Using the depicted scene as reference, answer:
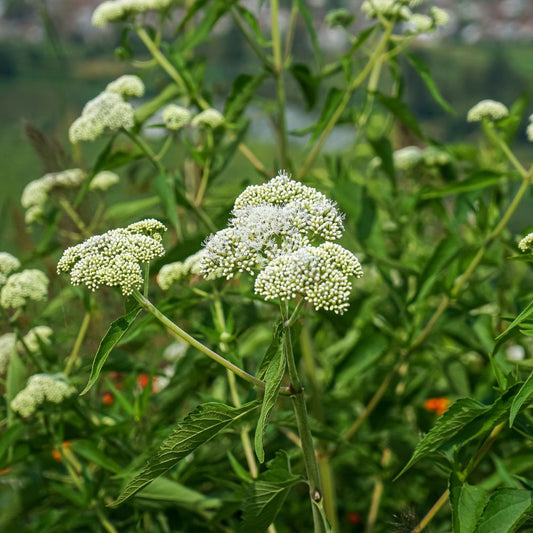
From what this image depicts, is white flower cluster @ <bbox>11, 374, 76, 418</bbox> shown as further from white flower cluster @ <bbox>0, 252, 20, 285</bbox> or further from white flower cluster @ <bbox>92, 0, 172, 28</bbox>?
white flower cluster @ <bbox>92, 0, 172, 28</bbox>

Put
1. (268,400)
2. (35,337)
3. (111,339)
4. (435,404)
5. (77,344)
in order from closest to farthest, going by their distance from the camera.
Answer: (268,400) < (111,339) < (35,337) < (77,344) < (435,404)

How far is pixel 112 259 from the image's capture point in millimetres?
1183

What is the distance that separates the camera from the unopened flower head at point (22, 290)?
178 cm

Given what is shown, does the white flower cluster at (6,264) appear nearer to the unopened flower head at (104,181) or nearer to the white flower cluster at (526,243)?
the unopened flower head at (104,181)

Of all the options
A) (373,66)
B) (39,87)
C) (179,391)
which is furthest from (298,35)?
(179,391)

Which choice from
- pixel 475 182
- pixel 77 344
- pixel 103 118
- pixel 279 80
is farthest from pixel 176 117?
pixel 475 182

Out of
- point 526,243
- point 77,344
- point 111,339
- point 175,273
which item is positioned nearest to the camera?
point 111,339

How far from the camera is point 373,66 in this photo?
2234mm

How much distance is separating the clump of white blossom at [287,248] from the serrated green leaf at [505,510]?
0.40 meters

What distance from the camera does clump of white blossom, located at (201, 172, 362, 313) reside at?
3.50ft

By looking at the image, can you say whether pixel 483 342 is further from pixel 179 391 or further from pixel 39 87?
pixel 39 87

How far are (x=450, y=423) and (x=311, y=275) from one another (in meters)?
0.35

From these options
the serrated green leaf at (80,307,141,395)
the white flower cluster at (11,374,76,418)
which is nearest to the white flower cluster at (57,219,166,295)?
the serrated green leaf at (80,307,141,395)

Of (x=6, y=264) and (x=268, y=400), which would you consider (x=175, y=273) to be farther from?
(x=268, y=400)
